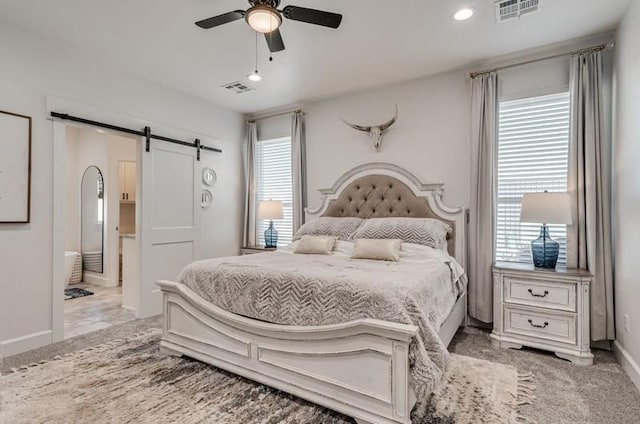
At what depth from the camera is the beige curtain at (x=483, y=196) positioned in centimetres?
330

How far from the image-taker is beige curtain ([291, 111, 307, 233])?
4570mm

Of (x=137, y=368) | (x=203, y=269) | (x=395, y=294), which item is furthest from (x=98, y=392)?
(x=395, y=294)

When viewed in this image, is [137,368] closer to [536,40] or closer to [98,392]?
[98,392]

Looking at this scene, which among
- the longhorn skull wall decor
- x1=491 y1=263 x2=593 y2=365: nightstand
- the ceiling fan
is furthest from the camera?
the longhorn skull wall decor

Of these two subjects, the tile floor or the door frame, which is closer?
the door frame

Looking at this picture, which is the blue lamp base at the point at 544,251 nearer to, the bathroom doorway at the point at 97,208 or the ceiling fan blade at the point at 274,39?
the ceiling fan blade at the point at 274,39

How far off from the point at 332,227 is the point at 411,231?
899 millimetres

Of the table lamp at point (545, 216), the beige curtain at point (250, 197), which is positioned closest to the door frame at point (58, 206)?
the beige curtain at point (250, 197)

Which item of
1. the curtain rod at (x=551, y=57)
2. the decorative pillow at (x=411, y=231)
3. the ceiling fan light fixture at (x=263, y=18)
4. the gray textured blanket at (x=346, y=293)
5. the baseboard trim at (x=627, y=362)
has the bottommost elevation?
the baseboard trim at (x=627, y=362)

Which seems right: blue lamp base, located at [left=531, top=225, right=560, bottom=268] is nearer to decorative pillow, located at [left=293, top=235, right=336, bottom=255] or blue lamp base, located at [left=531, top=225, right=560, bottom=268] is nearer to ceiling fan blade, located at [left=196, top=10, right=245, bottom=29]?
decorative pillow, located at [left=293, top=235, right=336, bottom=255]

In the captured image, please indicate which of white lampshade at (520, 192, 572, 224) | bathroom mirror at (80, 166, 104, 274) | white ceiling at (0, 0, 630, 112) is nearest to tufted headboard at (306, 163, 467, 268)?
white lampshade at (520, 192, 572, 224)

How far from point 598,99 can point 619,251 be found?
4.16ft

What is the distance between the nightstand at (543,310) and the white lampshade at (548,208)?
0.43 m

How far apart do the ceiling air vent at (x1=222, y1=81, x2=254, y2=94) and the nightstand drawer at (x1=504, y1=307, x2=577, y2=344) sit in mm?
3645
